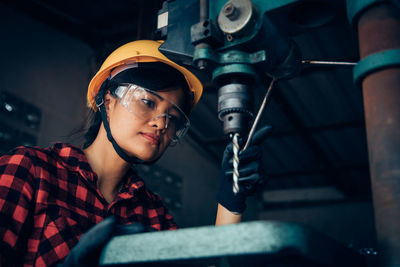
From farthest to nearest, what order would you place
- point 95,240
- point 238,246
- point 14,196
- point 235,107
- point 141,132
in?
point 141,132 < point 14,196 < point 235,107 < point 95,240 < point 238,246

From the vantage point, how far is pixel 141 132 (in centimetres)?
160

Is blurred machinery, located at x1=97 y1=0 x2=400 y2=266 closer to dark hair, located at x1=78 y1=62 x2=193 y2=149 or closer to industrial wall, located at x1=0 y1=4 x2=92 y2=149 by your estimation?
dark hair, located at x1=78 y1=62 x2=193 y2=149

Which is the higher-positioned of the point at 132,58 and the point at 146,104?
the point at 132,58

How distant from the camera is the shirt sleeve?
1.18 m

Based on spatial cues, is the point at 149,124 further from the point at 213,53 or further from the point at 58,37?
the point at 58,37

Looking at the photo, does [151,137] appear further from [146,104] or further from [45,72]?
[45,72]

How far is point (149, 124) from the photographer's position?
5.27 ft

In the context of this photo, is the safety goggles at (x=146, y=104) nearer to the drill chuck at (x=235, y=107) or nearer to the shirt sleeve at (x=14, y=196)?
the shirt sleeve at (x=14, y=196)

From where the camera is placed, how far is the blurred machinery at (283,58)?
30.6 inches

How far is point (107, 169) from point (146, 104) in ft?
1.04

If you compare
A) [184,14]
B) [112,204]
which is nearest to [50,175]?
[112,204]

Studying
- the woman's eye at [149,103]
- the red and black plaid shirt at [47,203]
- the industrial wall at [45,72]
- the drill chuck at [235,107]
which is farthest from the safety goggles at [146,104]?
the industrial wall at [45,72]

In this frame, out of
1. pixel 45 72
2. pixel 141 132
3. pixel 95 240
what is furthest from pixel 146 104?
pixel 45 72

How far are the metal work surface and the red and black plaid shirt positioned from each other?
0.56 meters
